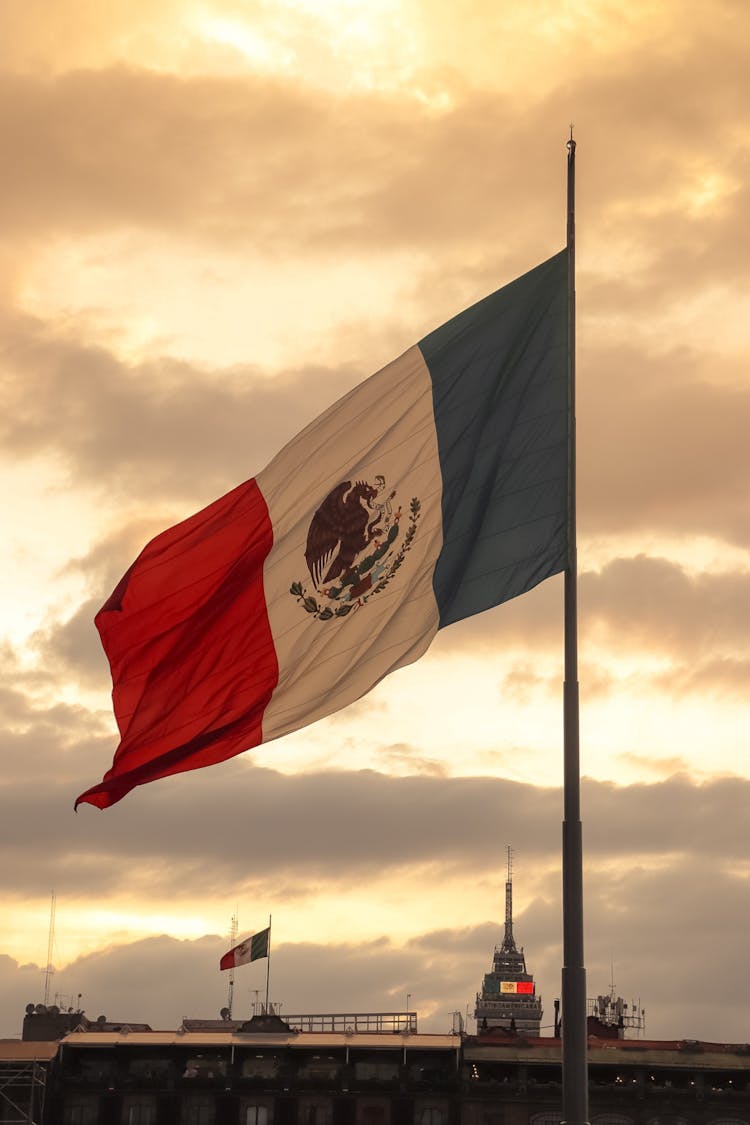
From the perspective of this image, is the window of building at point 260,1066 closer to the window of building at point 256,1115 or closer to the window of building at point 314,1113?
the window of building at point 256,1115

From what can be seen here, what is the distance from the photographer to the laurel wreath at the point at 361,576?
23.4 meters

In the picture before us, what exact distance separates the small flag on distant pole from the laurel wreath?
104 metres

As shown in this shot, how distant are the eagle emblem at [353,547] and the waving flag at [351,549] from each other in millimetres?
21

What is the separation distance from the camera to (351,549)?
23.8m

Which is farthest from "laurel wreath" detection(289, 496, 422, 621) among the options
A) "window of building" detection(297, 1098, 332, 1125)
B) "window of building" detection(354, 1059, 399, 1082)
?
"window of building" detection(354, 1059, 399, 1082)

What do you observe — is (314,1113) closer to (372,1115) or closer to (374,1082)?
(372,1115)

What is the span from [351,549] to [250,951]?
106 meters

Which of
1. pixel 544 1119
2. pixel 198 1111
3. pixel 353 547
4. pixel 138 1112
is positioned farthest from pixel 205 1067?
pixel 353 547

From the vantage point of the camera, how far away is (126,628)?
80.5ft

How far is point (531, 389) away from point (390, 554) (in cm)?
297

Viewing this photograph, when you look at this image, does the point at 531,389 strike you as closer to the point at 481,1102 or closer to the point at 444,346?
the point at 444,346

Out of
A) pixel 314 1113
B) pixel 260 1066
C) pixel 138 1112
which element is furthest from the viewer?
pixel 260 1066

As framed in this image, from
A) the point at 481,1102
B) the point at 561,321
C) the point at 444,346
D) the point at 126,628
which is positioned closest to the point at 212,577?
the point at 126,628

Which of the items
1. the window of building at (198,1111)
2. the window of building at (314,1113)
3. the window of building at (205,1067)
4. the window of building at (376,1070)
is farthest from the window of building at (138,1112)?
the window of building at (376,1070)
